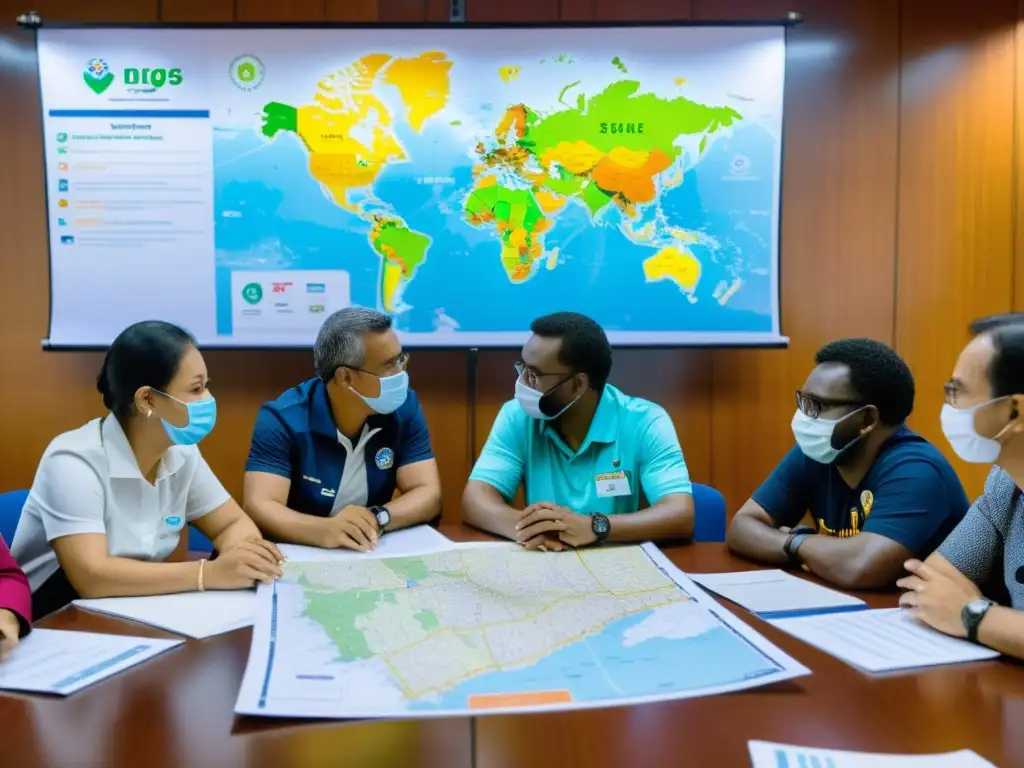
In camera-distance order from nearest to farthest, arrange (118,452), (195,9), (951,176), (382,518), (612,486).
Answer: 1. (118,452)
2. (382,518)
3. (612,486)
4. (195,9)
5. (951,176)

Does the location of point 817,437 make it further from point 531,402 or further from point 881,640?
point 531,402

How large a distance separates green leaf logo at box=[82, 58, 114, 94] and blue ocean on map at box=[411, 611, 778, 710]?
9.78 feet

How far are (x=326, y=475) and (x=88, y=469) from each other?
0.71m

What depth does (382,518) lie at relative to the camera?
196cm

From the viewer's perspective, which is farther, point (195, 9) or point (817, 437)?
point (195, 9)

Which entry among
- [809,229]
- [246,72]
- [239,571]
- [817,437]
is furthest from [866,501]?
[246,72]

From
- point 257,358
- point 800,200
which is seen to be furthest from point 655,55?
point 257,358

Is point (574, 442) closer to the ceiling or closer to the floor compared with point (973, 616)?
closer to the ceiling

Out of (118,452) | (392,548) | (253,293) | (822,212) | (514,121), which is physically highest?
(514,121)

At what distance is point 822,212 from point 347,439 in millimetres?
2261

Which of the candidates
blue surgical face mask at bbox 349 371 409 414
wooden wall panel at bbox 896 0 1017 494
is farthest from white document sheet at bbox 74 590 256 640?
wooden wall panel at bbox 896 0 1017 494

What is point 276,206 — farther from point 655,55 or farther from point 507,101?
point 655,55

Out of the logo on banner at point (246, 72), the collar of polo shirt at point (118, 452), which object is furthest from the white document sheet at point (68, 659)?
the logo on banner at point (246, 72)

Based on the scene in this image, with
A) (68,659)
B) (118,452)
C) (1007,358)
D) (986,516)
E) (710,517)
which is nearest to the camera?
(68,659)
